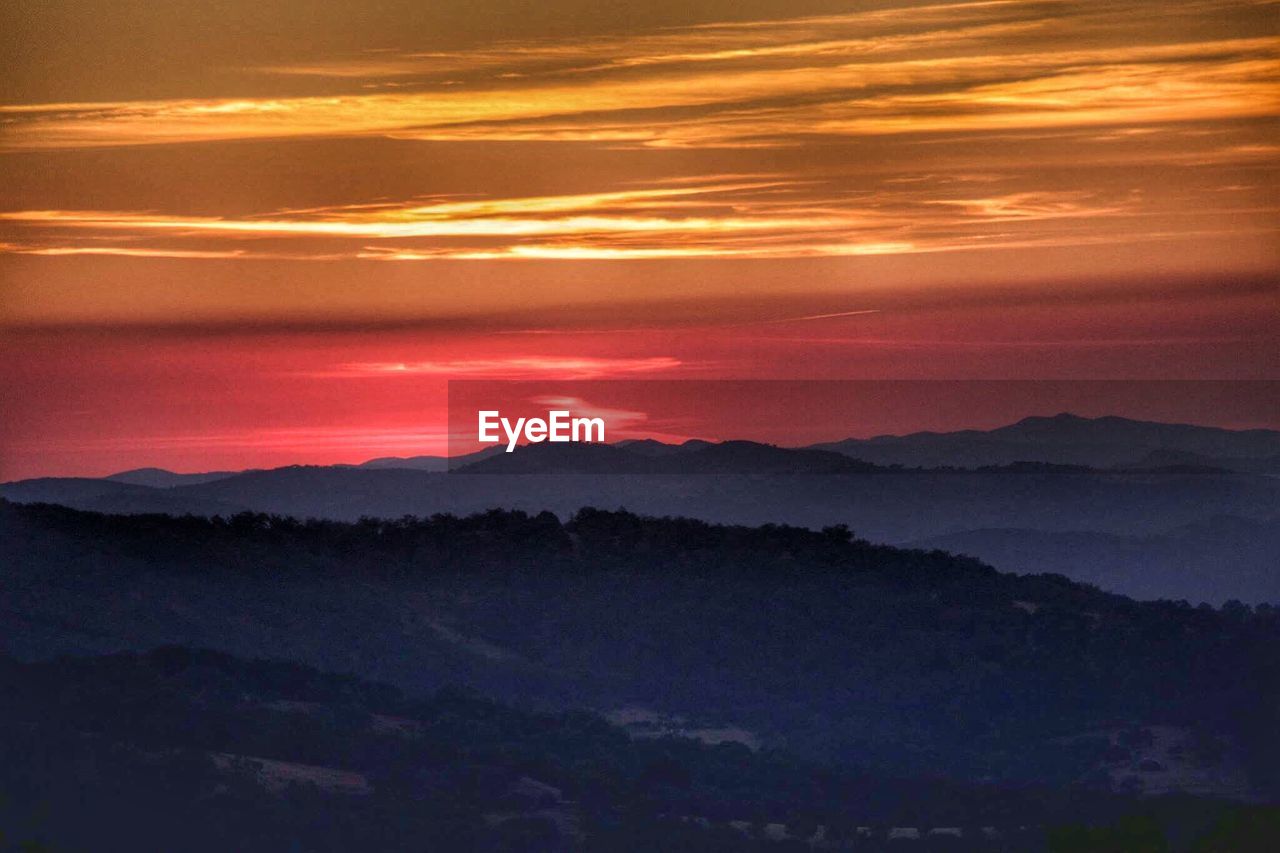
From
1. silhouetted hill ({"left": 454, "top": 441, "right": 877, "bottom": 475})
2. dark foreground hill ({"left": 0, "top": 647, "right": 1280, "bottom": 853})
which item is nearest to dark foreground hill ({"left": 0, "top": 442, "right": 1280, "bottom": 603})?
silhouetted hill ({"left": 454, "top": 441, "right": 877, "bottom": 475})

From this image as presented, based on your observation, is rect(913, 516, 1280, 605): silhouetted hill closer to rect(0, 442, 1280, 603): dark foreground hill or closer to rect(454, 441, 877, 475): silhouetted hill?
rect(0, 442, 1280, 603): dark foreground hill

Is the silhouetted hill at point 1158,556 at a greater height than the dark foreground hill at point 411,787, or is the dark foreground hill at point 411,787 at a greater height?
the silhouetted hill at point 1158,556

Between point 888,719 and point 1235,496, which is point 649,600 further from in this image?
point 1235,496

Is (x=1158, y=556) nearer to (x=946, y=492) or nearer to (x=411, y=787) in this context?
(x=946, y=492)

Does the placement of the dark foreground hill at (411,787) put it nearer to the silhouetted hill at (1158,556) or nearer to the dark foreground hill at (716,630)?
the dark foreground hill at (716,630)

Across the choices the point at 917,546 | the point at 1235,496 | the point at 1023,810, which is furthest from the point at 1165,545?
the point at 1023,810

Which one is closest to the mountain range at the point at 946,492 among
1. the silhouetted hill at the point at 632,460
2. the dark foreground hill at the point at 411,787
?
the silhouetted hill at the point at 632,460
